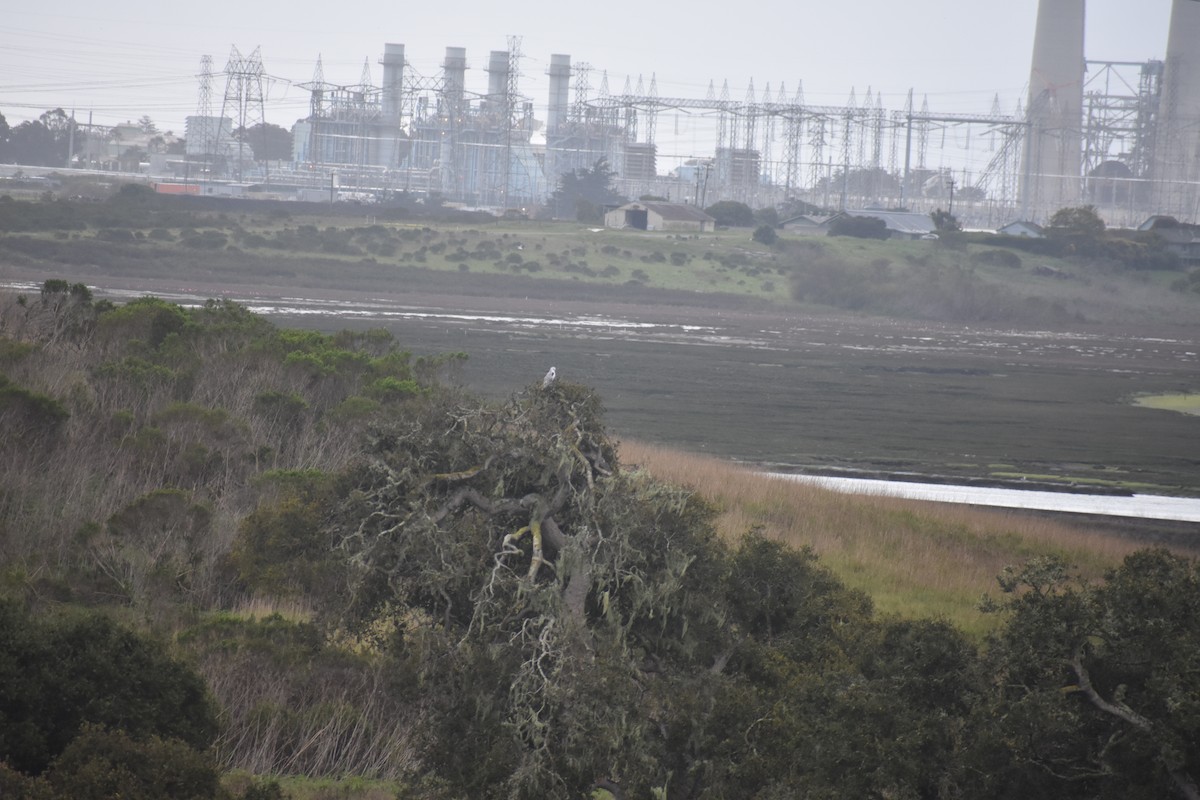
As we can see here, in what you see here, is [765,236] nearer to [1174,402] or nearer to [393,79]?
[1174,402]

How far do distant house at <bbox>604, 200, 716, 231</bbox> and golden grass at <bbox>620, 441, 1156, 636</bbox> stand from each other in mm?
58567

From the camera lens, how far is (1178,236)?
85.4 metres

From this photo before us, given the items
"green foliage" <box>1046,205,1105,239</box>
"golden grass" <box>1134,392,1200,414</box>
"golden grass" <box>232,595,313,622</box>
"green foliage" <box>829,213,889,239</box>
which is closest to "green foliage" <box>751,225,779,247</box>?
"green foliage" <box>829,213,889,239</box>

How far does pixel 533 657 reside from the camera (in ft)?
19.2

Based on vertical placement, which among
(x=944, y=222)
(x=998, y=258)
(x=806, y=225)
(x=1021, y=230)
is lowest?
(x=998, y=258)

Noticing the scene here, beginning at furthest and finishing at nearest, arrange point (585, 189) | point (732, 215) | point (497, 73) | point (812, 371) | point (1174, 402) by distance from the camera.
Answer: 1. point (497, 73)
2. point (585, 189)
3. point (732, 215)
4. point (812, 371)
5. point (1174, 402)

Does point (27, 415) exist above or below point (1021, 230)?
below

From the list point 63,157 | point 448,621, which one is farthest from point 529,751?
point 63,157

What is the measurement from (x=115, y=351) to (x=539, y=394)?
49.3ft

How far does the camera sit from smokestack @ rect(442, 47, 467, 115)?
12275 centimetres

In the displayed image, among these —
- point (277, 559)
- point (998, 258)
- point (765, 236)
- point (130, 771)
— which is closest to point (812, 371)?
point (277, 559)

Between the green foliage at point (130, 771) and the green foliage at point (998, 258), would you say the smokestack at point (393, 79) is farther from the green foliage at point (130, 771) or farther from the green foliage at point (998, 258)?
the green foliage at point (130, 771)

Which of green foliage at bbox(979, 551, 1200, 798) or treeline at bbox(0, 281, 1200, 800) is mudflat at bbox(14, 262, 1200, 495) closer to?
treeline at bbox(0, 281, 1200, 800)

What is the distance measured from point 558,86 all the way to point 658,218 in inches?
2477
